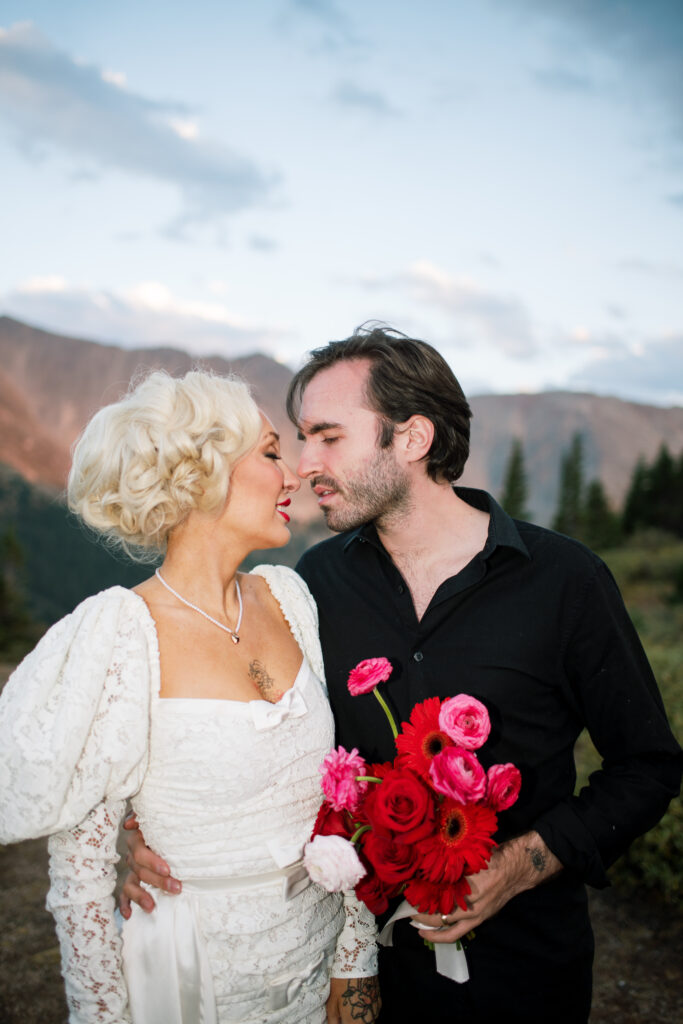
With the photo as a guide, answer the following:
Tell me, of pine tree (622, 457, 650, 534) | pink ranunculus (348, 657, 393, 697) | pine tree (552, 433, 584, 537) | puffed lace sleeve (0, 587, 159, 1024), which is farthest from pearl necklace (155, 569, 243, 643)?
pine tree (552, 433, 584, 537)

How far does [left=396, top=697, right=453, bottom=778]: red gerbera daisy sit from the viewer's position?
183 centimetres

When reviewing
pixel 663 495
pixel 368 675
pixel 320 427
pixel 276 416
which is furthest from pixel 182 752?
pixel 276 416

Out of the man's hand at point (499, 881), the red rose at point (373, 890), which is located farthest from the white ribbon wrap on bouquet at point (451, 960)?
the red rose at point (373, 890)

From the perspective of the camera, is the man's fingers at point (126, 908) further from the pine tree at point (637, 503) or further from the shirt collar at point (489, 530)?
the pine tree at point (637, 503)

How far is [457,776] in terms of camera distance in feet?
5.66

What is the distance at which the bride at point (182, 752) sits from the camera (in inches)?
79.1

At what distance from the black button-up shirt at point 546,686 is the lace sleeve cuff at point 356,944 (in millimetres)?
434

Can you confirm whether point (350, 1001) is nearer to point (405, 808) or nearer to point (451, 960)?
point (451, 960)

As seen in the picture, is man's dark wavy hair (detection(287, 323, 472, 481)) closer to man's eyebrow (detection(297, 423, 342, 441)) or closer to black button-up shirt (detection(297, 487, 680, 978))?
man's eyebrow (detection(297, 423, 342, 441))

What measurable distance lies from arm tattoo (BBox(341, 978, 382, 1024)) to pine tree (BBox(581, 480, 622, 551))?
52.1 meters

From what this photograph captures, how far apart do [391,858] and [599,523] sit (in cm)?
5500

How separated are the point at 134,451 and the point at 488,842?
5.28 feet

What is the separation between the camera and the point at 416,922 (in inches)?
78.6

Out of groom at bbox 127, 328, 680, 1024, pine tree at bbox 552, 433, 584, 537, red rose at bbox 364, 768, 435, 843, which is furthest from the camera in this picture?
pine tree at bbox 552, 433, 584, 537
